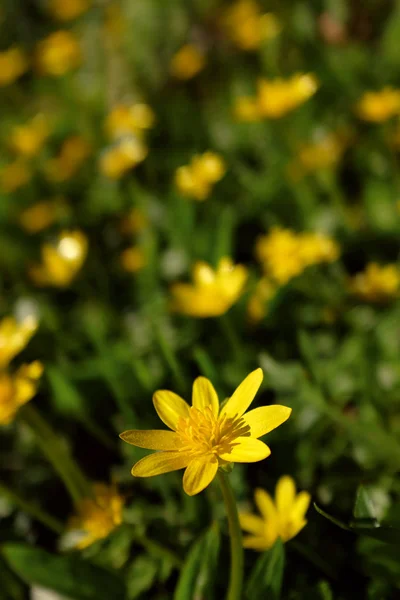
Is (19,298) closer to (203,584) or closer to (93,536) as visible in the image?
(93,536)

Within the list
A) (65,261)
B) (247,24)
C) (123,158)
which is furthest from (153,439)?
(247,24)

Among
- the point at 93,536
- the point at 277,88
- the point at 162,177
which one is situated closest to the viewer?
the point at 93,536

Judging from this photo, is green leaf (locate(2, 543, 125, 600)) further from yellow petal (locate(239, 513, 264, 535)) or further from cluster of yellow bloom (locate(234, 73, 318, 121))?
cluster of yellow bloom (locate(234, 73, 318, 121))

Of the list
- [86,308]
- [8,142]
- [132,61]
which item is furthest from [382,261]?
[8,142]

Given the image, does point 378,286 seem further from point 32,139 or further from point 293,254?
point 32,139

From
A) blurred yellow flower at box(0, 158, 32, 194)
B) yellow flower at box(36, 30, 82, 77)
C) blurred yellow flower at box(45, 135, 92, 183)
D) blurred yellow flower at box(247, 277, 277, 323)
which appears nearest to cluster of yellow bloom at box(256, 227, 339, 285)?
blurred yellow flower at box(247, 277, 277, 323)
